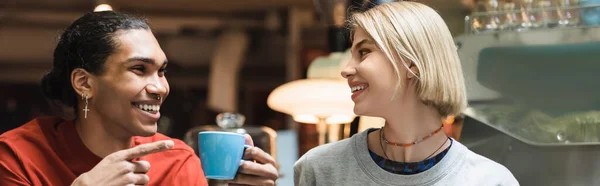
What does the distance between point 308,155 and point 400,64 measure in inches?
12.9

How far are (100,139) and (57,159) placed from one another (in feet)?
0.40

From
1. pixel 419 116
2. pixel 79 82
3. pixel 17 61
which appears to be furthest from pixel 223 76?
pixel 419 116

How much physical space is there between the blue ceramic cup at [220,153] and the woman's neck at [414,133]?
33 centimetres

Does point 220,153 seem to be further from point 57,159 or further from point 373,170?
point 57,159

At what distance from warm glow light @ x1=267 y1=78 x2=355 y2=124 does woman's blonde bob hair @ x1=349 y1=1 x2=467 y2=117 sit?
1456 mm

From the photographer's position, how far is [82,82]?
2000 millimetres

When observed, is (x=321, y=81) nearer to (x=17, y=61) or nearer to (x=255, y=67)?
(x=255, y=67)

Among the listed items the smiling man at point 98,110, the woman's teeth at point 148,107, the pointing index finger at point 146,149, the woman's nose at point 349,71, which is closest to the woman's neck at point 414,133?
the woman's nose at point 349,71

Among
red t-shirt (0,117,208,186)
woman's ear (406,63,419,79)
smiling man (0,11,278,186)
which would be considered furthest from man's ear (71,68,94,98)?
woman's ear (406,63,419,79)

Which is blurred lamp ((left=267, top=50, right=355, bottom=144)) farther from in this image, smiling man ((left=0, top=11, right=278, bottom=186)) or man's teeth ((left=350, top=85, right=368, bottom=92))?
man's teeth ((left=350, top=85, right=368, bottom=92))

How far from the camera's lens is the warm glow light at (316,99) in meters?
3.17

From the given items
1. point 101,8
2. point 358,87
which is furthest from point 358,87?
point 101,8

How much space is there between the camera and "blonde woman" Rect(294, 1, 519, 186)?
165cm

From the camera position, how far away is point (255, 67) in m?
Answer: 6.47
